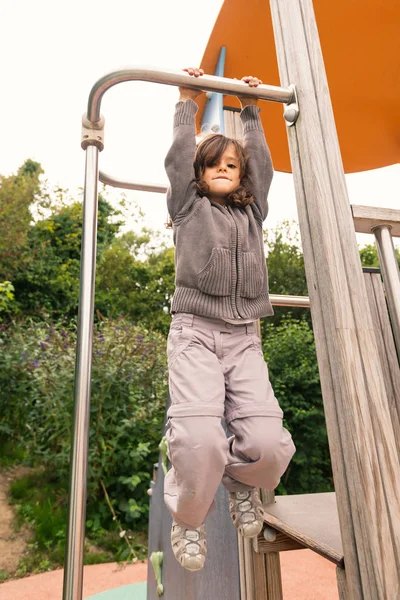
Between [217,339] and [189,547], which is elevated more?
[217,339]

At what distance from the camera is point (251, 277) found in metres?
1.07

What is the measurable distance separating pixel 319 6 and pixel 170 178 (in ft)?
4.08

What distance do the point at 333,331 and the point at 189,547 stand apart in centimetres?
55

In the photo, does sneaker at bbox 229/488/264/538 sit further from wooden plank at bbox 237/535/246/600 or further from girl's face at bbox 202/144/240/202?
girl's face at bbox 202/144/240/202

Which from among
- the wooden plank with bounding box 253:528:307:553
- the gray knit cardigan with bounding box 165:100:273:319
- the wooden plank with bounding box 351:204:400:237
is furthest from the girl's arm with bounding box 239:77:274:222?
the wooden plank with bounding box 253:528:307:553

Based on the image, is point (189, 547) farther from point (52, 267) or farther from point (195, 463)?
point (52, 267)

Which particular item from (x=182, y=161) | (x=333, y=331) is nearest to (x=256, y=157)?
(x=182, y=161)

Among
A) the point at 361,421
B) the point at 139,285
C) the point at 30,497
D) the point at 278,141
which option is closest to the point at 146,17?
the point at 139,285

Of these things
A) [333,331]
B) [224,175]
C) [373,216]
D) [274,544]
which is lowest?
[274,544]

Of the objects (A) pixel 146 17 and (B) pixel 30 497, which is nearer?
(B) pixel 30 497

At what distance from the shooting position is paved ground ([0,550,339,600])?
2.72 m

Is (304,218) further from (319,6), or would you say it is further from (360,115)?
(360,115)

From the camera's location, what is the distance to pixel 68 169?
9117mm

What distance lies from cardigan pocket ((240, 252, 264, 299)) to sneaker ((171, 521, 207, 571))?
1.81 ft
